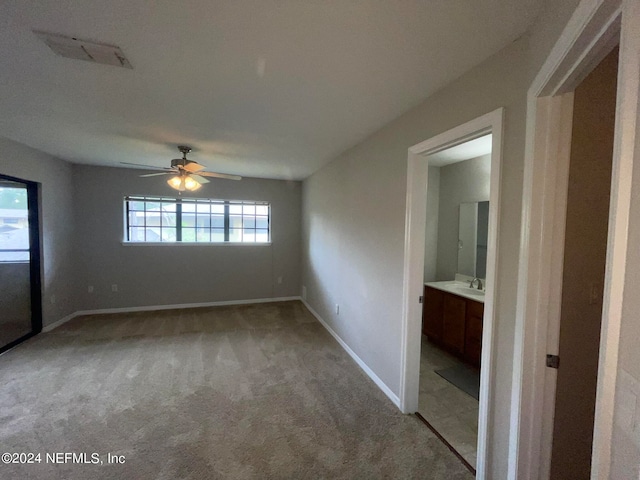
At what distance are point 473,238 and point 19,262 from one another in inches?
221

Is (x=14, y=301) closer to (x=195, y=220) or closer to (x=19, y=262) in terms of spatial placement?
(x=19, y=262)

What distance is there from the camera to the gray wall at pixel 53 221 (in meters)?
3.37

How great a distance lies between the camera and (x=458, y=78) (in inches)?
67.2

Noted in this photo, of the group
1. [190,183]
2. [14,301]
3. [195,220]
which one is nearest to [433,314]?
[190,183]

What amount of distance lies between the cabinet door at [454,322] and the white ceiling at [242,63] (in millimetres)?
2066

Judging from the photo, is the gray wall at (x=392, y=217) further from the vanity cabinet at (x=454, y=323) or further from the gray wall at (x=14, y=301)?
the gray wall at (x=14, y=301)

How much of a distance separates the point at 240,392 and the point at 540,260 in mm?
2463

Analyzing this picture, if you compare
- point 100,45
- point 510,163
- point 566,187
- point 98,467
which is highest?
point 100,45

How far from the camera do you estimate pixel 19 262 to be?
342 cm

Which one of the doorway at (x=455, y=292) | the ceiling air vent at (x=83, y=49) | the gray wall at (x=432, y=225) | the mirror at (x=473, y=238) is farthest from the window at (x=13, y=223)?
the mirror at (x=473, y=238)

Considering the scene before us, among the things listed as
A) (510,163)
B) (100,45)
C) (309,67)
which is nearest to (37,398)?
(100,45)

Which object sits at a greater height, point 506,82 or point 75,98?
point 75,98

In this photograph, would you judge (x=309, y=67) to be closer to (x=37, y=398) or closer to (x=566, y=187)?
(x=566, y=187)

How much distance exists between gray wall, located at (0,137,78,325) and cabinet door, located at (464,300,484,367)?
5300mm
